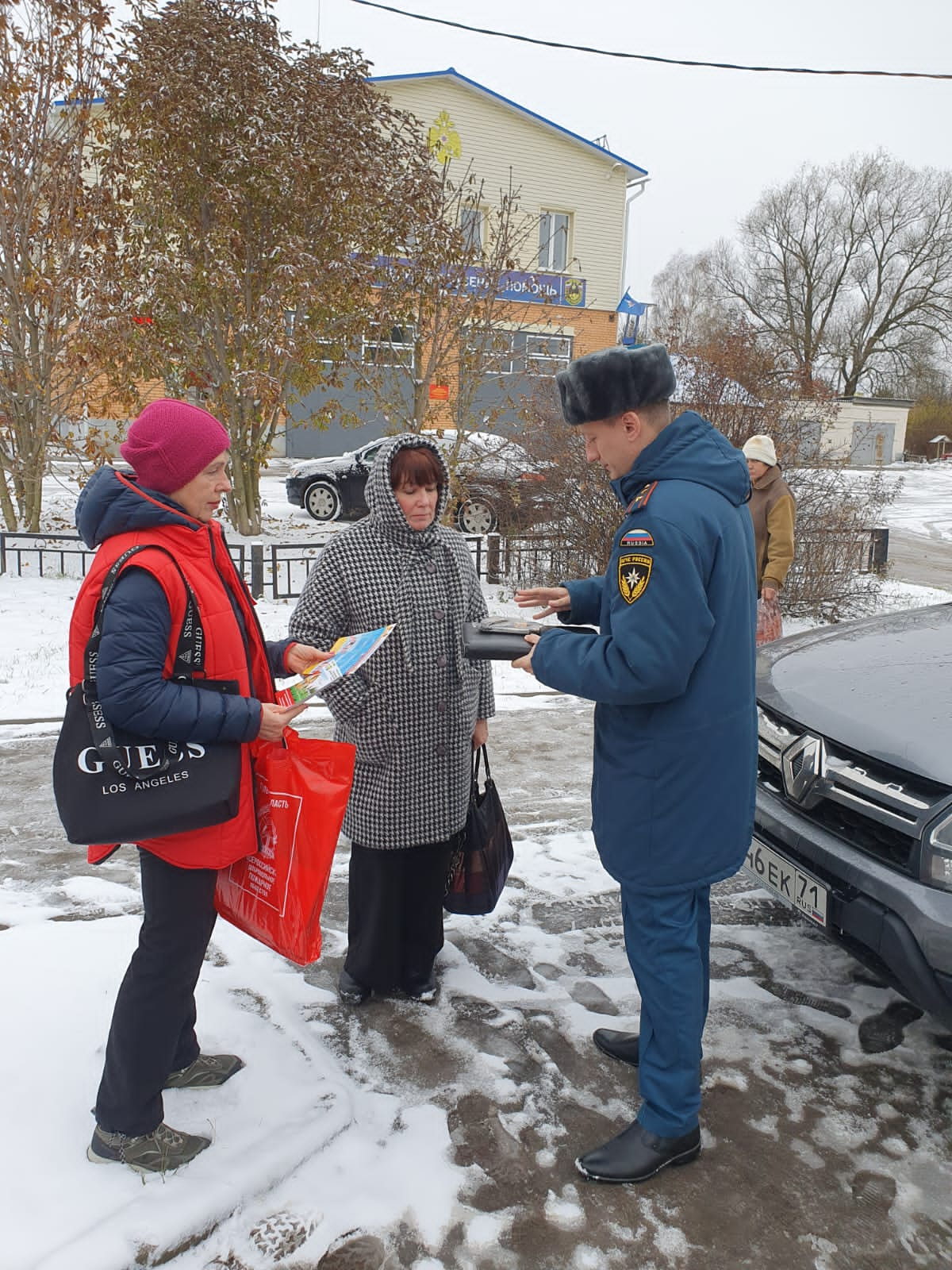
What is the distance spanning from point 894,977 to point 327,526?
12276mm


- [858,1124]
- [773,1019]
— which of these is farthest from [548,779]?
[858,1124]

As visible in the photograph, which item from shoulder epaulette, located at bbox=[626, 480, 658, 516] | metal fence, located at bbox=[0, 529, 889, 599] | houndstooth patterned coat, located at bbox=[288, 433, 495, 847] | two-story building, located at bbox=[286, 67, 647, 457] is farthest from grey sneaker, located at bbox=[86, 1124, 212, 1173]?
two-story building, located at bbox=[286, 67, 647, 457]

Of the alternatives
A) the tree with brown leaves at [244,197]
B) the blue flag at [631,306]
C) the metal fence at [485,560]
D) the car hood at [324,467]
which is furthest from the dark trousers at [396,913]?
the blue flag at [631,306]

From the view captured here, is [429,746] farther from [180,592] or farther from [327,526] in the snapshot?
[327,526]

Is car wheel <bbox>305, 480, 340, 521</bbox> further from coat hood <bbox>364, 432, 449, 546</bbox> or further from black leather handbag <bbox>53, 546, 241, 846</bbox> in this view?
black leather handbag <bbox>53, 546, 241, 846</bbox>

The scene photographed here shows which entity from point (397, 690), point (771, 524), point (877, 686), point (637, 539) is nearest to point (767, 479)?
point (771, 524)

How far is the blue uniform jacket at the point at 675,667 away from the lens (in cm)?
199

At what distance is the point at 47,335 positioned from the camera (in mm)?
9805

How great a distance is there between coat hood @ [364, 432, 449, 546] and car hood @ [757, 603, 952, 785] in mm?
1323

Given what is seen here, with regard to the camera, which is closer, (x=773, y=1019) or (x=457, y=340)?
(x=773, y=1019)

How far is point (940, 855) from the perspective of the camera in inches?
88.5

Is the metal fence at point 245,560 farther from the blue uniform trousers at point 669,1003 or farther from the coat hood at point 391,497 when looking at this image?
the blue uniform trousers at point 669,1003

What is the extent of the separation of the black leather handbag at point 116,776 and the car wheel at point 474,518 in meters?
9.26

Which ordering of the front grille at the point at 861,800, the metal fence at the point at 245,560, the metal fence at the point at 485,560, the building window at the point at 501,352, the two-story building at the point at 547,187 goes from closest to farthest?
the front grille at the point at 861,800, the metal fence at the point at 245,560, the metal fence at the point at 485,560, the building window at the point at 501,352, the two-story building at the point at 547,187
